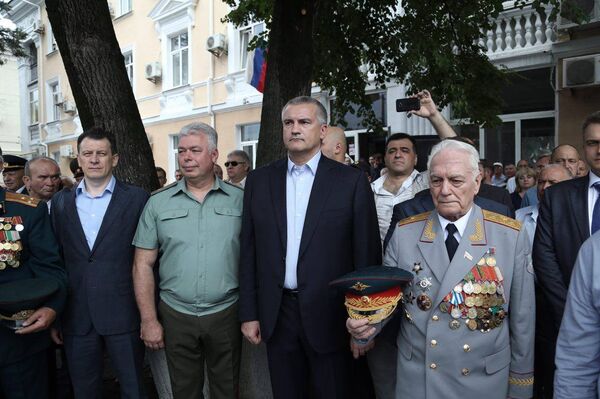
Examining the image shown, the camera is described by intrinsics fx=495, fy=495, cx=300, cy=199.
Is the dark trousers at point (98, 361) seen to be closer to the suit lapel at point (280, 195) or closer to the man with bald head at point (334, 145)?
the suit lapel at point (280, 195)

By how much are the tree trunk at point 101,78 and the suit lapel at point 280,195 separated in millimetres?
2021

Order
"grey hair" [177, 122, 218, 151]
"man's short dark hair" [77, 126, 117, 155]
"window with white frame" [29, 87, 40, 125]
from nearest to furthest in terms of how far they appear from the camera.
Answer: "grey hair" [177, 122, 218, 151] < "man's short dark hair" [77, 126, 117, 155] < "window with white frame" [29, 87, 40, 125]

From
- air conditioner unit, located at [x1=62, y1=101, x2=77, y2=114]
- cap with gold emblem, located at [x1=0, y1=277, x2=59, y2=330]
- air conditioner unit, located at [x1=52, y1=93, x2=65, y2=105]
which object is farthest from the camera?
air conditioner unit, located at [x1=52, y1=93, x2=65, y2=105]

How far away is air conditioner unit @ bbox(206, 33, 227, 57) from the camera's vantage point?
539 inches

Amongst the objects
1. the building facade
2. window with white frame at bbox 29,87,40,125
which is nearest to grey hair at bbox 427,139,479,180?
the building facade

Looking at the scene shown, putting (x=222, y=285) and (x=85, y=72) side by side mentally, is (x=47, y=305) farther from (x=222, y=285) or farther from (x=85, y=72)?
(x=85, y=72)

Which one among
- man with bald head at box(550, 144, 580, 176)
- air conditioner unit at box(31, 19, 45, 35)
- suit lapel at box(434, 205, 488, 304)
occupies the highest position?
air conditioner unit at box(31, 19, 45, 35)

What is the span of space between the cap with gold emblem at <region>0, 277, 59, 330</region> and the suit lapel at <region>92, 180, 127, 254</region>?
33cm

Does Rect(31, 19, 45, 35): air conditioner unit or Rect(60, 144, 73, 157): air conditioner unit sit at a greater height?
Rect(31, 19, 45, 35): air conditioner unit

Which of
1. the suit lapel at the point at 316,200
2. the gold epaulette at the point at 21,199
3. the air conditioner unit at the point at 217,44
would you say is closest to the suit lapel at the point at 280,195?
the suit lapel at the point at 316,200

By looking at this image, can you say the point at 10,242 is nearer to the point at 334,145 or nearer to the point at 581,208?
the point at 334,145

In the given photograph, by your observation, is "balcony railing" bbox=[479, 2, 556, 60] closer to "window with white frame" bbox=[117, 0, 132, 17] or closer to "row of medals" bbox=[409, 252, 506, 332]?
"row of medals" bbox=[409, 252, 506, 332]

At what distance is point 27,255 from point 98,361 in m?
0.74

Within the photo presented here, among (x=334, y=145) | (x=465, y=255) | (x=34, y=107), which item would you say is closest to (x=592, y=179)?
(x=465, y=255)
